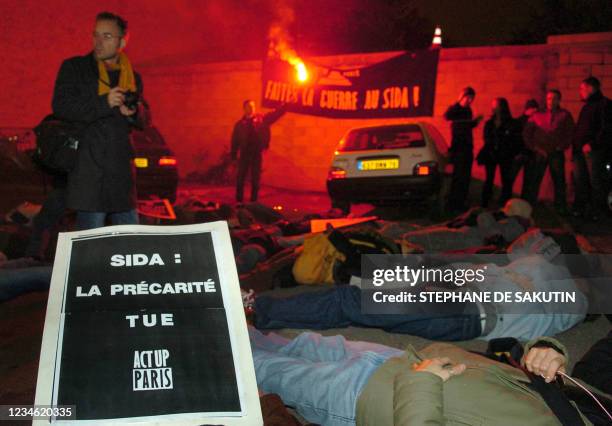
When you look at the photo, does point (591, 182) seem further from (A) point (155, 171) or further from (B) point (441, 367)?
(B) point (441, 367)

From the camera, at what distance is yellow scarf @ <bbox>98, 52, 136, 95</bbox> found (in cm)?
370

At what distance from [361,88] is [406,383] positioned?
1215 cm

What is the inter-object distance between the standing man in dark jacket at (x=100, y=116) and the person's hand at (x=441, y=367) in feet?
7.32

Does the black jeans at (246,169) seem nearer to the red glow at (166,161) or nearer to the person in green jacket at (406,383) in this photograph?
the red glow at (166,161)

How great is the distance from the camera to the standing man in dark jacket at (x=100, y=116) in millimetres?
3656

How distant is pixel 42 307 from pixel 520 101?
10995 millimetres

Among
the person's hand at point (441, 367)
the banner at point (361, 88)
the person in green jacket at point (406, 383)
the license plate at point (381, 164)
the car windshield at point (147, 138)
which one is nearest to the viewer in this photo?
the person in green jacket at point (406, 383)

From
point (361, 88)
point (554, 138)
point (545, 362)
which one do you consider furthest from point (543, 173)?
point (545, 362)

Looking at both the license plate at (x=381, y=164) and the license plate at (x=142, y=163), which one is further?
the license plate at (x=142, y=163)

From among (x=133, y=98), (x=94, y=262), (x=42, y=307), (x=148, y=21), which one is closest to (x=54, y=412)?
(x=94, y=262)

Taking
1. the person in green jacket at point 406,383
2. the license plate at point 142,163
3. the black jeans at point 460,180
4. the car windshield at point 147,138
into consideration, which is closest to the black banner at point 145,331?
the person in green jacket at point 406,383

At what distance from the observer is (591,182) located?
29.6ft

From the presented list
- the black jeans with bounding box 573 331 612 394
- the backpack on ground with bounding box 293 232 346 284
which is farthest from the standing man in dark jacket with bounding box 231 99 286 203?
the black jeans with bounding box 573 331 612 394

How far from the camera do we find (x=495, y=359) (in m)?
2.63
